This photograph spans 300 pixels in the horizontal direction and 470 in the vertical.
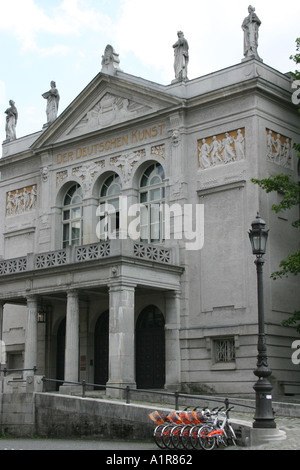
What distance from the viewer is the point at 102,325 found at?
3553 centimetres

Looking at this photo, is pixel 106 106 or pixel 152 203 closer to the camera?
pixel 152 203

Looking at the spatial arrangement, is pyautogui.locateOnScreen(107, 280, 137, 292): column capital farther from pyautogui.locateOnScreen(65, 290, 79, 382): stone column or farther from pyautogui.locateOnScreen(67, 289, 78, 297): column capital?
pyautogui.locateOnScreen(65, 290, 79, 382): stone column

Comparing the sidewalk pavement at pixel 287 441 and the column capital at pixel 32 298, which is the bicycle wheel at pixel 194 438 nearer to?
the sidewalk pavement at pixel 287 441

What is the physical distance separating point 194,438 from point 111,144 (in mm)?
20216

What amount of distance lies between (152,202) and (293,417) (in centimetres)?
1383

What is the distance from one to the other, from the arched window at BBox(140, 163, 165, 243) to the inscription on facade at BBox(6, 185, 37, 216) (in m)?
7.53

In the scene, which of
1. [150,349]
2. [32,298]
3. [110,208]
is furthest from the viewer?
[110,208]

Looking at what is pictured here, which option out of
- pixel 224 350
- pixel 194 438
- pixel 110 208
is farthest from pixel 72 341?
pixel 194 438

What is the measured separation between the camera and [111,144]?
36.2 m

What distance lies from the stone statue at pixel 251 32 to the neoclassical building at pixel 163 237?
56 cm

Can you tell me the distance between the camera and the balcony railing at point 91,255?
29562 mm

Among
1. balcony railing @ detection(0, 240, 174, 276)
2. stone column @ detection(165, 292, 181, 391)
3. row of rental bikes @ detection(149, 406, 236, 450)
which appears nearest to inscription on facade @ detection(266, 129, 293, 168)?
balcony railing @ detection(0, 240, 174, 276)

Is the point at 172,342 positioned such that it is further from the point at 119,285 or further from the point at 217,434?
the point at 217,434
